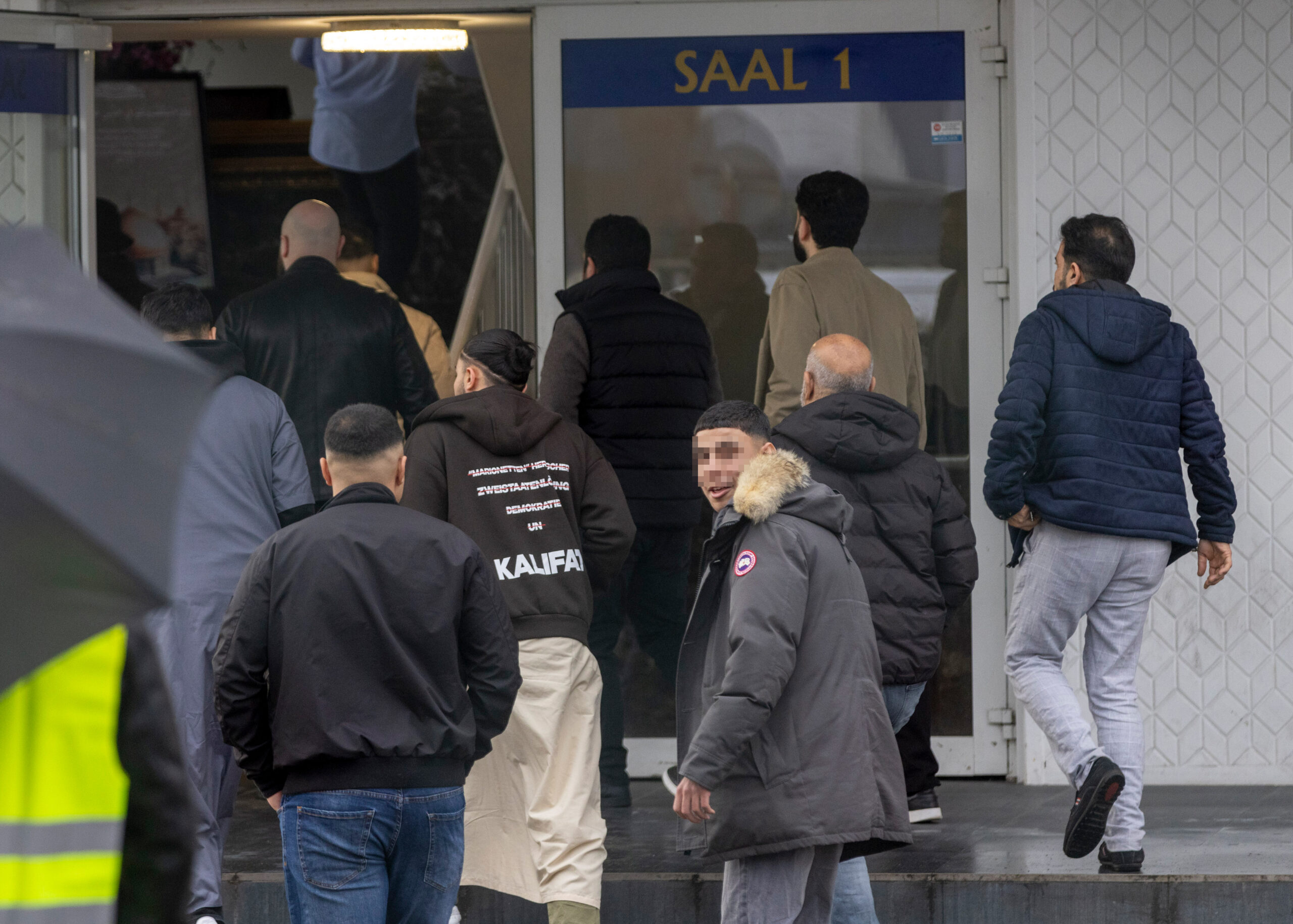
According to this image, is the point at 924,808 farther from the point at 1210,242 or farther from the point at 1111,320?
the point at 1210,242

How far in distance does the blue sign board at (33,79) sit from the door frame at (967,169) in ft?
6.16

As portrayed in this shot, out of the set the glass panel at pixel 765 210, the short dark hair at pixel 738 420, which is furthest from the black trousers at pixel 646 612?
the short dark hair at pixel 738 420

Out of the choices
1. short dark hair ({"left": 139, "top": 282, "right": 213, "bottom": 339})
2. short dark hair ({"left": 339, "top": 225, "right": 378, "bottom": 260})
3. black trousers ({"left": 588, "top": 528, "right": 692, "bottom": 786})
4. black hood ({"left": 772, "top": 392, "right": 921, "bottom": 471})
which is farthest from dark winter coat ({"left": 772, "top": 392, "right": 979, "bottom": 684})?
short dark hair ({"left": 339, "top": 225, "right": 378, "bottom": 260})

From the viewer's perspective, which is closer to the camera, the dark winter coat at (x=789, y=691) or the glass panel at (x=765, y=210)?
the dark winter coat at (x=789, y=691)

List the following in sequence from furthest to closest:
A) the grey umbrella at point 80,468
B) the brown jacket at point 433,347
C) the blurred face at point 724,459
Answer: the brown jacket at point 433,347 → the blurred face at point 724,459 → the grey umbrella at point 80,468

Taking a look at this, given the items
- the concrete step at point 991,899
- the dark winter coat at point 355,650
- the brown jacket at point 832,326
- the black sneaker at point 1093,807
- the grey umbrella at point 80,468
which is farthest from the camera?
the brown jacket at point 832,326

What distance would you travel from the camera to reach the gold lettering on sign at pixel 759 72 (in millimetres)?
6750

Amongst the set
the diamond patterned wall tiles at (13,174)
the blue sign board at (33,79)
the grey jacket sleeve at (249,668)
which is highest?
the blue sign board at (33,79)

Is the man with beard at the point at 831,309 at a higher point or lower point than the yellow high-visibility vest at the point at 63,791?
higher

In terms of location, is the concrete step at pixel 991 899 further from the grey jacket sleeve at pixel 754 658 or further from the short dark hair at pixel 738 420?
the short dark hair at pixel 738 420

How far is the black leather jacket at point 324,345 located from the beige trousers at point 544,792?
163 centimetres

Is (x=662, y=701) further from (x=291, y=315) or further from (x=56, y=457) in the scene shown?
(x=56, y=457)

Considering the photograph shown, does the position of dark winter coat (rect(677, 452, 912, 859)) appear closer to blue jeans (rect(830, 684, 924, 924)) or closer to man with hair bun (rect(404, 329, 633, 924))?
blue jeans (rect(830, 684, 924, 924))

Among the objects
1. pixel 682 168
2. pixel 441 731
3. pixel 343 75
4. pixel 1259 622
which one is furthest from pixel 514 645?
pixel 343 75
